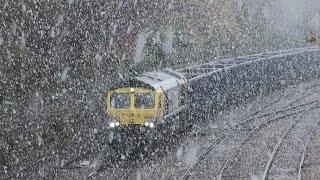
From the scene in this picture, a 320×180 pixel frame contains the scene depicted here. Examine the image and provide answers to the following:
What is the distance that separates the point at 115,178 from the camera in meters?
15.7

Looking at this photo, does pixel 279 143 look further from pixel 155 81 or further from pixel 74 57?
pixel 74 57

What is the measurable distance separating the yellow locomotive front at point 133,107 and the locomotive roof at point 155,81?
6.7 inches

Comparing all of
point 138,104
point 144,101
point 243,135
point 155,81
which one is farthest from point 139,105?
point 243,135

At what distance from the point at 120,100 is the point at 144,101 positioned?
758mm

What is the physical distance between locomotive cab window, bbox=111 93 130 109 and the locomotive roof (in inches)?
11.4

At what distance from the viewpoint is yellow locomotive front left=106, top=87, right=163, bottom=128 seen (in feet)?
57.9

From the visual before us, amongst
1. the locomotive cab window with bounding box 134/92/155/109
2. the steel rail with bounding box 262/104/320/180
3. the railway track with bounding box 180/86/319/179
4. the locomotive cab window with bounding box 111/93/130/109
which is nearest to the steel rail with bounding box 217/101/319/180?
the railway track with bounding box 180/86/319/179

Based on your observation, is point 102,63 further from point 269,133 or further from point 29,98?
point 269,133

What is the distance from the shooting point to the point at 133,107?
701 inches

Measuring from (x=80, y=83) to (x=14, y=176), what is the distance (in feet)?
38.4

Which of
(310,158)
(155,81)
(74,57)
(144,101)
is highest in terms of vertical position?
(74,57)

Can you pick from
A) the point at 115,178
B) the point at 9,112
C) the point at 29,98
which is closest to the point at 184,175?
the point at 115,178

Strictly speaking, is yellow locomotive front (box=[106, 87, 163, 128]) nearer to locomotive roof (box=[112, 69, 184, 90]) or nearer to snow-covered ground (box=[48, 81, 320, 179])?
locomotive roof (box=[112, 69, 184, 90])

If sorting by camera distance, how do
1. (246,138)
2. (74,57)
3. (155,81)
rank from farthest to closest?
1. (74,57)
2. (246,138)
3. (155,81)
